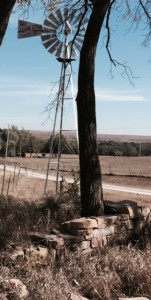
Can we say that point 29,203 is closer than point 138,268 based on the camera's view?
No

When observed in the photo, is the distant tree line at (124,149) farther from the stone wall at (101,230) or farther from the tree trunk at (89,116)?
the tree trunk at (89,116)

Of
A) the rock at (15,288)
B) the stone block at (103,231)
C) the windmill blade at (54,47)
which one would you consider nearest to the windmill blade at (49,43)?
the windmill blade at (54,47)

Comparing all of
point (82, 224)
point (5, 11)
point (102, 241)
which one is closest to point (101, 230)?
point (102, 241)

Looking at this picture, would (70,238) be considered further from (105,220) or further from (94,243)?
(105,220)

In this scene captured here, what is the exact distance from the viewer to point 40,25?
46.0 ft

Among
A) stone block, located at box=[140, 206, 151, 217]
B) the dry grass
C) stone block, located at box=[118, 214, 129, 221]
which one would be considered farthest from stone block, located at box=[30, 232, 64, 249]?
stone block, located at box=[140, 206, 151, 217]

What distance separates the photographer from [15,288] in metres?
4.44

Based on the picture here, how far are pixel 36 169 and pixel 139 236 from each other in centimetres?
4150

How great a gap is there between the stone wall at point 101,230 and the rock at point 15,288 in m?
1.43

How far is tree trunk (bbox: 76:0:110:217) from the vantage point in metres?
7.63

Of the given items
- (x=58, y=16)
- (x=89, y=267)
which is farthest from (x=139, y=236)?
(x=58, y=16)

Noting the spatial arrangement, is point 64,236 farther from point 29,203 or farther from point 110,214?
point 29,203

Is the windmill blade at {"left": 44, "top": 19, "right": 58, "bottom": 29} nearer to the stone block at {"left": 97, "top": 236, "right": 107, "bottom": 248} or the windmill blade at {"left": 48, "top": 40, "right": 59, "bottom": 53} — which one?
the windmill blade at {"left": 48, "top": 40, "right": 59, "bottom": 53}

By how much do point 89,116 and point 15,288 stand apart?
4031mm
